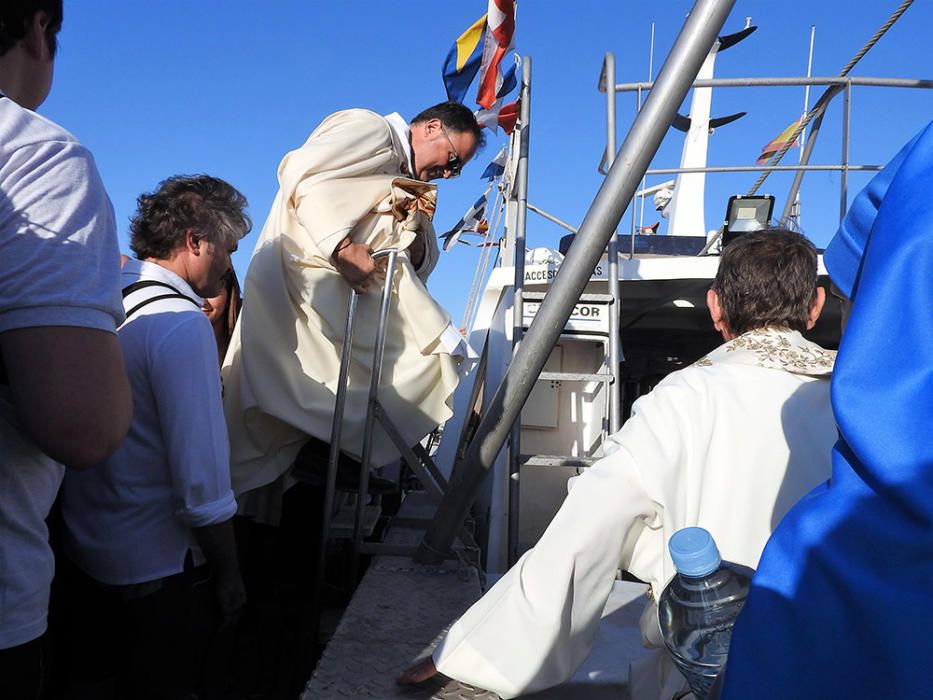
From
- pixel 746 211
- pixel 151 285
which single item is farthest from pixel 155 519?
pixel 746 211

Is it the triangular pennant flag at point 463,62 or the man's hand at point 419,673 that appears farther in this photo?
the triangular pennant flag at point 463,62

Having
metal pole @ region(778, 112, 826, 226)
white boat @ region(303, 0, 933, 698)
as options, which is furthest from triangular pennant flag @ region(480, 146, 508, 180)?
metal pole @ region(778, 112, 826, 226)

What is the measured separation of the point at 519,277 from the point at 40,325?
2.46m

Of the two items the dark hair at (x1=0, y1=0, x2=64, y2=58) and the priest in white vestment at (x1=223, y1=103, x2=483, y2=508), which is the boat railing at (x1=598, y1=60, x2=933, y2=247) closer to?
the priest in white vestment at (x1=223, y1=103, x2=483, y2=508)

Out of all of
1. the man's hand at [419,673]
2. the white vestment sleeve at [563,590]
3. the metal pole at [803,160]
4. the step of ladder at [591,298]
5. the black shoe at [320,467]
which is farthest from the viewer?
the metal pole at [803,160]

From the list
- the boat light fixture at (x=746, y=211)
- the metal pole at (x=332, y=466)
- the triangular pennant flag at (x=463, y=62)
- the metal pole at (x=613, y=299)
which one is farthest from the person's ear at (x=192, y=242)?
the boat light fixture at (x=746, y=211)

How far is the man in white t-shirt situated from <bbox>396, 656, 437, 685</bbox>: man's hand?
696 millimetres

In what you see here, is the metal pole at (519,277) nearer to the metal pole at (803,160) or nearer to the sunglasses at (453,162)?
the sunglasses at (453,162)

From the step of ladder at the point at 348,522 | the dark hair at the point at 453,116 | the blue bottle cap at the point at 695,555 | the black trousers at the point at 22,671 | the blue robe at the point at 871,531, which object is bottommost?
the step of ladder at the point at 348,522

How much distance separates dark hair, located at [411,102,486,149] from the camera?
→ 9.63 feet

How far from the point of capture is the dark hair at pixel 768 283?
1669mm

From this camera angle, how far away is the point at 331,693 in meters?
1.54

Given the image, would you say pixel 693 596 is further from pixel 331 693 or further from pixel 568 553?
pixel 331 693

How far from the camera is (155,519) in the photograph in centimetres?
172
